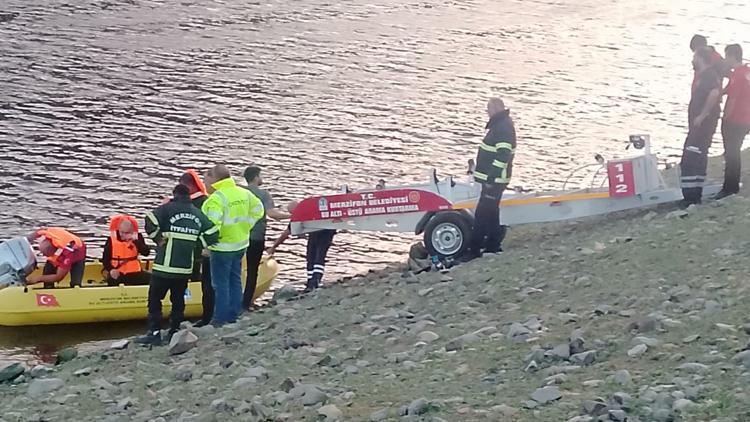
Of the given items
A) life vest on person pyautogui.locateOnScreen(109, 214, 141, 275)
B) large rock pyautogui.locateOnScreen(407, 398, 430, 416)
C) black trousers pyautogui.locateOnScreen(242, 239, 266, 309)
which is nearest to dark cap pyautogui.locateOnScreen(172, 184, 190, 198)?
black trousers pyautogui.locateOnScreen(242, 239, 266, 309)

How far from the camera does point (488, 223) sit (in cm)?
1453

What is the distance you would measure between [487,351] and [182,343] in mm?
3764

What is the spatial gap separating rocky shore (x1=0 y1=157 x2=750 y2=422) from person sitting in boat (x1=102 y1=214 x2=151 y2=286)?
232 centimetres

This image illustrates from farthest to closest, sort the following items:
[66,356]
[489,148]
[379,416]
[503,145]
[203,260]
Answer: [489,148] < [503,145] < [203,260] < [66,356] < [379,416]

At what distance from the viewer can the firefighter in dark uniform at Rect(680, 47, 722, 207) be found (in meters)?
14.7

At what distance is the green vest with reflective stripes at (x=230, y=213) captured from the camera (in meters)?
12.5

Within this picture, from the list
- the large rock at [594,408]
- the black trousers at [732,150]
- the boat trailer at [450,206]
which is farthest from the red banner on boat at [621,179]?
the large rock at [594,408]

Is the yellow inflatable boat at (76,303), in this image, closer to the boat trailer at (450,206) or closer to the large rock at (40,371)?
the boat trailer at (450,206)

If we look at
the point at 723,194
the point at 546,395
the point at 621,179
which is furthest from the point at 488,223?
the point at 546,395

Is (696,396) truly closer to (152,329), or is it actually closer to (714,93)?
(152,329)

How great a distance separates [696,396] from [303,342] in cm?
468

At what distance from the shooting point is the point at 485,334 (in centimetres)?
1001

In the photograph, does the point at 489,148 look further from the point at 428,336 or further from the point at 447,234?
the point at 428,336

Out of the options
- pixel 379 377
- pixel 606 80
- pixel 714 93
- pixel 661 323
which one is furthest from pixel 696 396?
pixel 606 80
